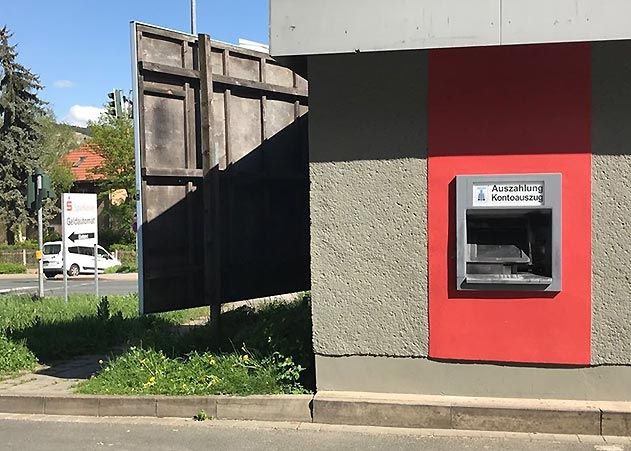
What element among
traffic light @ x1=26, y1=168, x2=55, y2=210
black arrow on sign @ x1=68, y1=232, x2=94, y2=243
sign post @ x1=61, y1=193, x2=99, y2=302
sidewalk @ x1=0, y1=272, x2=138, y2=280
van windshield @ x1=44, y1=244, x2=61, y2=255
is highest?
traffic light @ x1=26, y1=168, x2=55, y2=210

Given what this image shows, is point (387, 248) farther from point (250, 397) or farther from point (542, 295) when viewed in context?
point (250, 397)

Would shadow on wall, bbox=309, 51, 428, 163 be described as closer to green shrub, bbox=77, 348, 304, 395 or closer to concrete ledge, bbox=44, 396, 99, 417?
green shrub, bbox=77, 348, 304, 395

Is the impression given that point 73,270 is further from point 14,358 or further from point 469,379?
point 469,379

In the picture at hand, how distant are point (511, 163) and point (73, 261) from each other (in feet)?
94.5

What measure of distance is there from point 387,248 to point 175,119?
321cm

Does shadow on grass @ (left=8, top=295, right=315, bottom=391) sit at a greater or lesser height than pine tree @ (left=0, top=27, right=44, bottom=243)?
lesser

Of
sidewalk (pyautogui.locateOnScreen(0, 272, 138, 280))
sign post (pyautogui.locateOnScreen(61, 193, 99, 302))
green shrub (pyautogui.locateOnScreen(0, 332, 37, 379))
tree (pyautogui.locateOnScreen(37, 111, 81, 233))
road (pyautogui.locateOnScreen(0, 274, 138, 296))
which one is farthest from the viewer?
tree (pyautogui.locateOnScreen(37, 111, 81, 233))

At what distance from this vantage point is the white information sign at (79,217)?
14.8 meters

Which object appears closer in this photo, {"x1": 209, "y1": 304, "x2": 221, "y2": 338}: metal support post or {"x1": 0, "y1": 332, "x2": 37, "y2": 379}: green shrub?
{"x1": 209, "y1": 304, "x2": 221, "y2": 338}: metal support post

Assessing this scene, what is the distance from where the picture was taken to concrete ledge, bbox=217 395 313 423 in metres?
5.86

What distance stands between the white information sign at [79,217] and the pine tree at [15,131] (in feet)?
82.4

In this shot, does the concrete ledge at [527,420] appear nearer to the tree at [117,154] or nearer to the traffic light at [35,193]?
the traffic light at [35,193]

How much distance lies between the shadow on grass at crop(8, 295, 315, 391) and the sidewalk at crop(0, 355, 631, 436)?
0.44 metres

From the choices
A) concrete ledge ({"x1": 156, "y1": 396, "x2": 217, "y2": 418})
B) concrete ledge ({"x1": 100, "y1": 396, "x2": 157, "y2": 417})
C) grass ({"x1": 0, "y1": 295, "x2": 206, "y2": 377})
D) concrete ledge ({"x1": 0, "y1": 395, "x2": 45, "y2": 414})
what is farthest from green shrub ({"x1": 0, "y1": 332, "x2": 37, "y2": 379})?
concrete ledge ({"x1": 156, "y1": 396, "x2": 217, "y2": 418})
